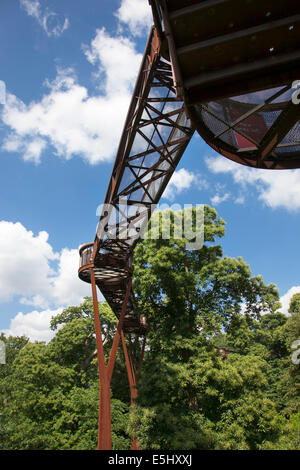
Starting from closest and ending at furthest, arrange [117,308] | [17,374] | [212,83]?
[212,83]
[117,308]
[17,374]

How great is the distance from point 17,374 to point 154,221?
12347mm

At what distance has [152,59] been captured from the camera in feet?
14.6

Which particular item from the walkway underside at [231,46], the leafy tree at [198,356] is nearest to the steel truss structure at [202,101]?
the walkway underside at [231,46]

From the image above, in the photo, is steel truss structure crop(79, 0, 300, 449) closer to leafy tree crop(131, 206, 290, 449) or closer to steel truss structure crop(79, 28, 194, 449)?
steel truss structure crop(79, 28, 194, 449)

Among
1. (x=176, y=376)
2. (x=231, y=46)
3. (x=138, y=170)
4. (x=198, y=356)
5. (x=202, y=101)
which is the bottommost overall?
(x=176, y=376)

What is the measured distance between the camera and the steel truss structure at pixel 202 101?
9.01ft

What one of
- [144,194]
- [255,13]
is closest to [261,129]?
[255,13]

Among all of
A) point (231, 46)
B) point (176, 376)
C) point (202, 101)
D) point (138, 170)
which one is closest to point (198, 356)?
point (176, 376)

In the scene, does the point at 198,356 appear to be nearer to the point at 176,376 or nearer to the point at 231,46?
the point at 176,376

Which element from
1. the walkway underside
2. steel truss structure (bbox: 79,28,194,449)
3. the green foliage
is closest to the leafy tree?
the green foliage

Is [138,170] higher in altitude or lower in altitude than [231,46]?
higher

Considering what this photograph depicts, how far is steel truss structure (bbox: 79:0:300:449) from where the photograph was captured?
2.75 metres

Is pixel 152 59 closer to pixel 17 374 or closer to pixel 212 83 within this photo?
pixel 212 83

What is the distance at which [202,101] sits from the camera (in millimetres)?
3271
